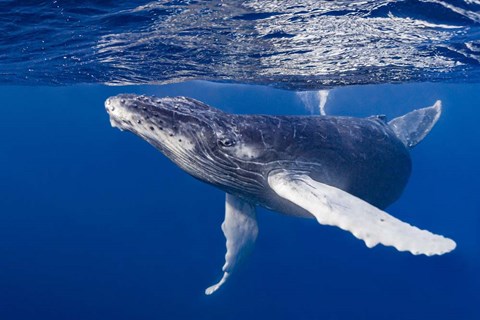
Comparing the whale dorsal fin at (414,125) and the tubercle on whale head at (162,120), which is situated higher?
the tubercle on whale head at (162,120)

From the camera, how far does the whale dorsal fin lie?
515 inches

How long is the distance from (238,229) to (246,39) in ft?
27.1

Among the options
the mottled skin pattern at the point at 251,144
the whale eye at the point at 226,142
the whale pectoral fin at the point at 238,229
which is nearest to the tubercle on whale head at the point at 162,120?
the mottled skin pattern at the point at 251,144

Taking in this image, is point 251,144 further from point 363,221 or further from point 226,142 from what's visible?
point 363,221

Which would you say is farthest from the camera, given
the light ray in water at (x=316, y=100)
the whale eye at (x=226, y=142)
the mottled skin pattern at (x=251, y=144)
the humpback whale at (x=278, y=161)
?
the light ray in water at (x=316, y=100)

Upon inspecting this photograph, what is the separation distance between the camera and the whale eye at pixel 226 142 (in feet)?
22.7

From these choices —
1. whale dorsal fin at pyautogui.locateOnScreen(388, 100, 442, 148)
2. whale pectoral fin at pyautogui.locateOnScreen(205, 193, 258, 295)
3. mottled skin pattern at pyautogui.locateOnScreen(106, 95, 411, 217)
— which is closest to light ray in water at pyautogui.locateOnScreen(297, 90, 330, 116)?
whale dorsal fin at pyautogui.locateOnScreen(388, 100, 442, 148)

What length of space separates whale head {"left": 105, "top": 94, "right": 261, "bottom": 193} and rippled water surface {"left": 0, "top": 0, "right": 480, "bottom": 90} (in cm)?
545

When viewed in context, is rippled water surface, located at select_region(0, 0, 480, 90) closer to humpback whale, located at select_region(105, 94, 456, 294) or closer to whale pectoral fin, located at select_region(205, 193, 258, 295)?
humpback whale, located at select_region(105, 94, 456, 294)

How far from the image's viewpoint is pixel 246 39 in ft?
50.3

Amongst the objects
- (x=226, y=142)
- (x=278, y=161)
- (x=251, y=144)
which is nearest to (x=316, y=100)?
(x=278, y=161)

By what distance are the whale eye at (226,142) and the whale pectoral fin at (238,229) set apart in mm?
2697

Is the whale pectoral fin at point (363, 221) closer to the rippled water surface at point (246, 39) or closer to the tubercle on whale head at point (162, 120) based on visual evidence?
the tubercle on whale head at point (162, 120)

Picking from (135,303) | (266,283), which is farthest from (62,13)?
(266,283)
